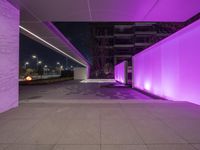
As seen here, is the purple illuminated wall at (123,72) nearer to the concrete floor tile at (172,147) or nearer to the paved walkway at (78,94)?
the paved walkway at (78,94)

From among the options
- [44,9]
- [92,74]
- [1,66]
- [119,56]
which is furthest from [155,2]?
[119,56]

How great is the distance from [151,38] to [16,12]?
68.5m

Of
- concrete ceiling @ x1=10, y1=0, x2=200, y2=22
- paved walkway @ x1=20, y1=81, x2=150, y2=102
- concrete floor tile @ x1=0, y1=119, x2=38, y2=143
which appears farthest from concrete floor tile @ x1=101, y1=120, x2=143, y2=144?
paved walkway @ x1=20, y1=81, x2=150, y2=102

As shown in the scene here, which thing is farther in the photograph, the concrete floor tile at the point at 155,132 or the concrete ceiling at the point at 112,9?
the concrete ceiling at the point at 112,9

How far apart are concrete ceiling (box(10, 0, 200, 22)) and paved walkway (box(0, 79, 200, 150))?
159 inches

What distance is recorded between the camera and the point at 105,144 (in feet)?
11.3

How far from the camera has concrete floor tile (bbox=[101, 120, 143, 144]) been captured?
358cm

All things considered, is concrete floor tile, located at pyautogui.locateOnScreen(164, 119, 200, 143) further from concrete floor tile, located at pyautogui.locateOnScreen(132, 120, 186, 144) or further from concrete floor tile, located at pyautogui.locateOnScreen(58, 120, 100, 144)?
concrete floor tile, located at pyautogui.locateOnScreen(58, 120, 100, 144)

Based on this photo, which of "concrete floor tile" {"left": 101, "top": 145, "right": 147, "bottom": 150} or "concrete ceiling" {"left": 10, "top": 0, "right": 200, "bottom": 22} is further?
"concrete ceiling" {"left": 10, "top": 0, "right": 200, "bottom": 22}

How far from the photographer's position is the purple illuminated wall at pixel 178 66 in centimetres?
726

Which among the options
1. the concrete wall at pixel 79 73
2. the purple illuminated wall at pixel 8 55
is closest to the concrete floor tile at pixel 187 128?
the purple illuminated wall at pixel 8 55

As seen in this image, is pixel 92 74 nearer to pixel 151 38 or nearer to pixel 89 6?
pixel 151 38

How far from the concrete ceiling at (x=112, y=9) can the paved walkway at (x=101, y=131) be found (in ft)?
13.2

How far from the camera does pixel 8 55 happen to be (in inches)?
251
